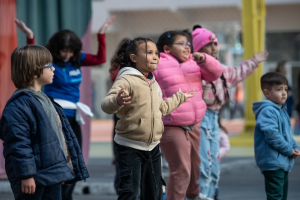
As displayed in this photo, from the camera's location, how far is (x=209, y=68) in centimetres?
422

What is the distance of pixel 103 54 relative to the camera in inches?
203

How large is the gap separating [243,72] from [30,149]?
264 cm

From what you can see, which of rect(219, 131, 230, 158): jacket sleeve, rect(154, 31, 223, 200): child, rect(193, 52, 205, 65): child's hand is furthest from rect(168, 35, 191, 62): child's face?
rect(219, 131, 230, 158): jacket sleeve

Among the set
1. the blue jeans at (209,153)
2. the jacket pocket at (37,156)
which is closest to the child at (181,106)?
the blue jeans at (209,153)

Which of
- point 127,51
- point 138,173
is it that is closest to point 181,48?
point 127,51

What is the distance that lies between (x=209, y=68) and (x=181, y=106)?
0.42m

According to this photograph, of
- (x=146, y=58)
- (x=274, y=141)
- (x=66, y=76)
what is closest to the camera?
(x=146, y=58)

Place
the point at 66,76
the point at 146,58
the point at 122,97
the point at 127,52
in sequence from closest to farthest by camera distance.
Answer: the point at 122,97
the point at 146,58
the point at 127,52
the point at 66,76

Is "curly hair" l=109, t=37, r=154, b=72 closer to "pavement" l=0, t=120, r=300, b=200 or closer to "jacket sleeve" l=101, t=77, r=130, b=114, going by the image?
"jacket sleeve" l=101, t=77, r=130, b=114

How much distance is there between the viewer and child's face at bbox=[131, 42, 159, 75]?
3.53 metres

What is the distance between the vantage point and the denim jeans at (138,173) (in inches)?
135

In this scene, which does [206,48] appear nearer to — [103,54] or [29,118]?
[103,54]

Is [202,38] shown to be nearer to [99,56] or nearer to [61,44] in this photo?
[99,56]

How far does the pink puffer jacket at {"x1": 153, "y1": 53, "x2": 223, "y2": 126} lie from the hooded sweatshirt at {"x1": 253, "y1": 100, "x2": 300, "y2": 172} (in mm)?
522
